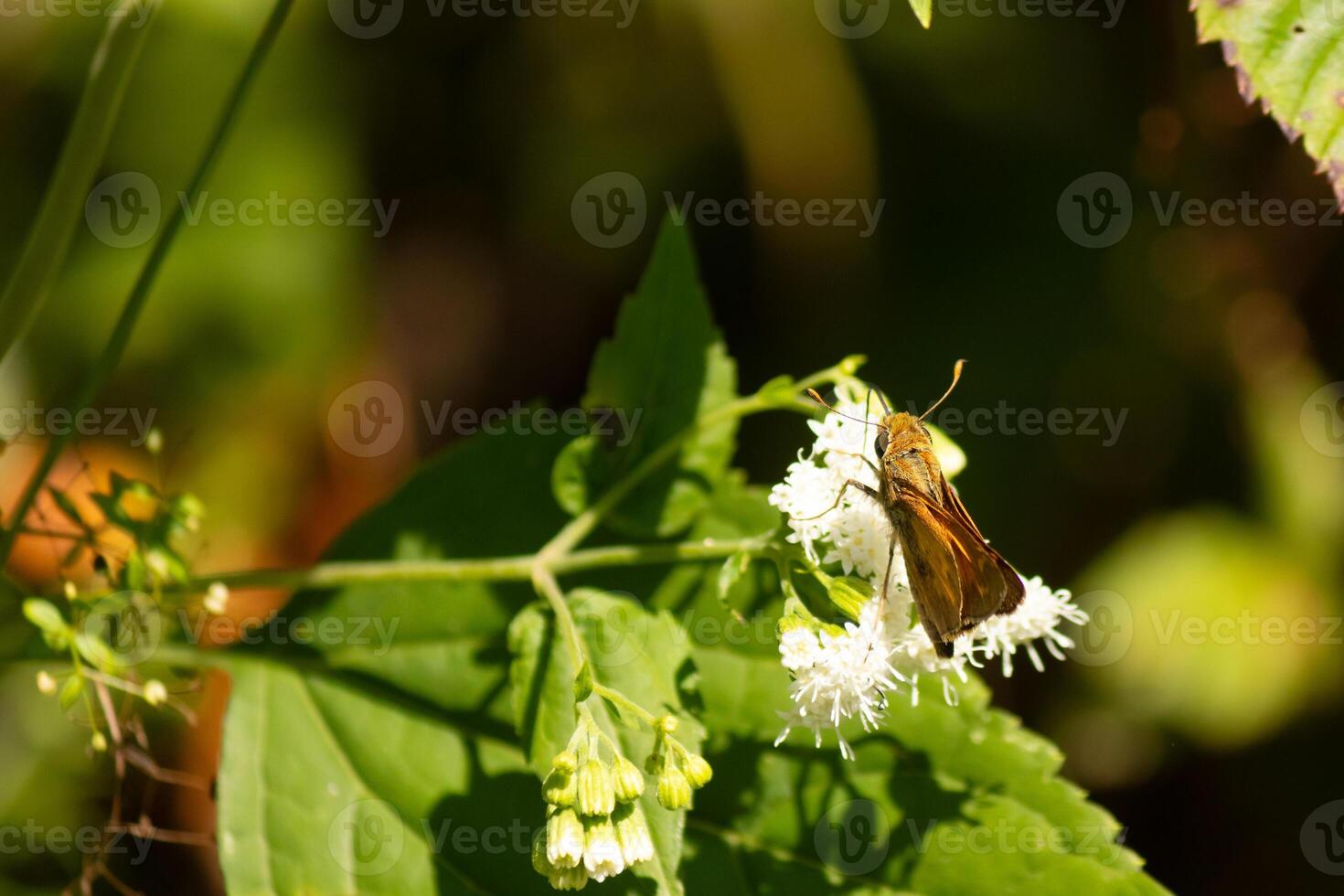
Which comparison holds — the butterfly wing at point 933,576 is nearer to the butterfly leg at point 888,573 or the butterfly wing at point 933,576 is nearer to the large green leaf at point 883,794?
the butterfly leg at point 888,573

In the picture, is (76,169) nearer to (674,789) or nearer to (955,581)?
(674,789)

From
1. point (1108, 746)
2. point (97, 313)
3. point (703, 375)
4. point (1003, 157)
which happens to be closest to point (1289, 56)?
point (703, 375)

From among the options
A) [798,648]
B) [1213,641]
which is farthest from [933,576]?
[1213,641]

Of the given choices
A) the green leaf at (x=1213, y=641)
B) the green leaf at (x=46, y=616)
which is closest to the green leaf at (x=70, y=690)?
the green leaf at (x=46, y=616)

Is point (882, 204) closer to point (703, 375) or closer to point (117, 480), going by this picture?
point (703, 375)

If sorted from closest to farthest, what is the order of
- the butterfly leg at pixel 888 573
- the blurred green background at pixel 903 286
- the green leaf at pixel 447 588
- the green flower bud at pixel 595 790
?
1. the green flower bud at pixel 595 790
2. the butterfly leg at pixel 888 573
3. the green leaf at pixel 447 588
4. the blurred green background at pixel 903 286

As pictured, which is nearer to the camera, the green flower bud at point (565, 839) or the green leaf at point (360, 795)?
the green flower bud at point (565, 839)

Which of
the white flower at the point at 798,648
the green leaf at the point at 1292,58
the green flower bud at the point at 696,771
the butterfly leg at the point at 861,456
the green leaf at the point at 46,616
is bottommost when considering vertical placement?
the green flower bud at the point at 696,771
